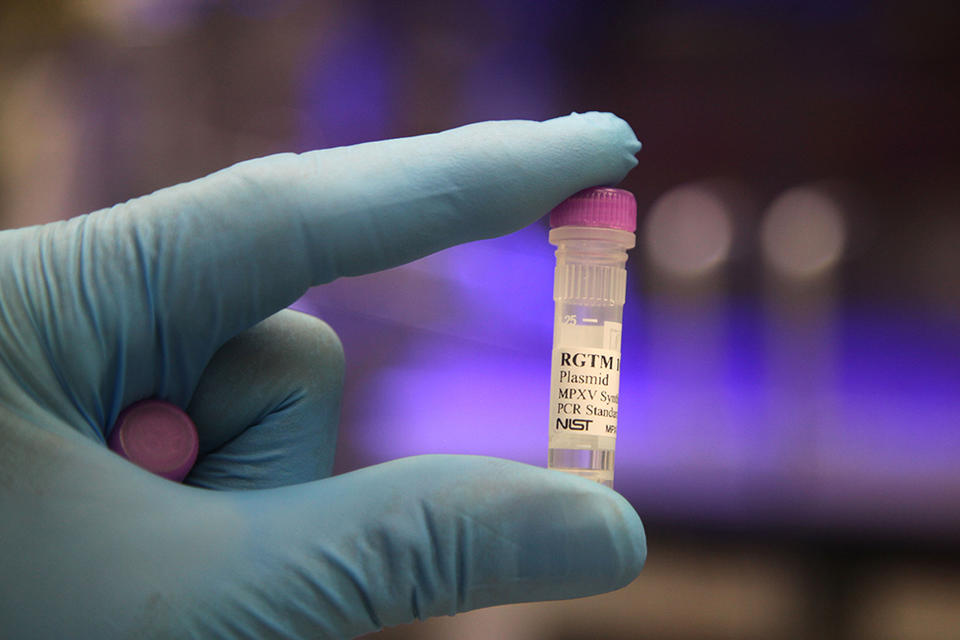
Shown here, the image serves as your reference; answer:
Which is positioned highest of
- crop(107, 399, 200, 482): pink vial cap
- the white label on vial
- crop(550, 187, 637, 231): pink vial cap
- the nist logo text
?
crop(550, 187, 637, 231): pink vial cap

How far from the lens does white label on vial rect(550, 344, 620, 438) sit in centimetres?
62

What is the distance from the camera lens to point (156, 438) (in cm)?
59

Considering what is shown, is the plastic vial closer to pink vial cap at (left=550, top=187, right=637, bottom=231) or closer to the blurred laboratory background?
pink vial cap at (left=550, top=187, right=637, bottom=231)

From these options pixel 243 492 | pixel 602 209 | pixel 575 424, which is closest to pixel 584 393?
pixel 575 424

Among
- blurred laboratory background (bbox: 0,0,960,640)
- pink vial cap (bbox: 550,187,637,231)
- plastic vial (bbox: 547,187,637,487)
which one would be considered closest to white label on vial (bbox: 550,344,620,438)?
plastic vial (bbox: 547,187,637,487)

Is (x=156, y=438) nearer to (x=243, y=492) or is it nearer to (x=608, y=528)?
(x=243, y=492)

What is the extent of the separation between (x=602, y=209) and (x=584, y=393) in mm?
165

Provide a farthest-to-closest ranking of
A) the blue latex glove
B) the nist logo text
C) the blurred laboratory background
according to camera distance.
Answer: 1. the blurred laboratory background
2. the nist logo text
3. the blue latex glove

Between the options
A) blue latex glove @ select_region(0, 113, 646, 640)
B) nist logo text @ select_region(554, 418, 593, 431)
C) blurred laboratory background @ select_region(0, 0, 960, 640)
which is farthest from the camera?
blurred laboratory background @ select_region(0, 0, 960, 640)

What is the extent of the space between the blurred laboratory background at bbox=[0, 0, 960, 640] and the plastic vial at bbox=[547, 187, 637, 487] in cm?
78

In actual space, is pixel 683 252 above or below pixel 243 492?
above

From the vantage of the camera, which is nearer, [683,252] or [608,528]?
[608,528]

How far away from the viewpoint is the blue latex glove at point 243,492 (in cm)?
51

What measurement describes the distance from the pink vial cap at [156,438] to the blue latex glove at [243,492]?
0.02 metres
